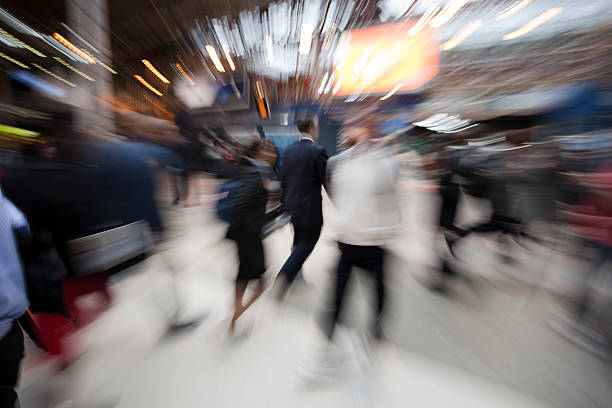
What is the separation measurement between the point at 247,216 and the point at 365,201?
0.78 m

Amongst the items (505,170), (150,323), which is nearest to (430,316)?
(505,170)

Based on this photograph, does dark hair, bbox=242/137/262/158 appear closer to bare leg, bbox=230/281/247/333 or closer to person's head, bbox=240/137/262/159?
person's head, bbox=240/137/262/159

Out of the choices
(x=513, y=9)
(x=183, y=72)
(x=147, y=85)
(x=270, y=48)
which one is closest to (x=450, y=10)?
(x=513, y=9)

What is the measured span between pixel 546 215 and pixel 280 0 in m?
5.78

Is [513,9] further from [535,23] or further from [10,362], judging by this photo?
[10,362]

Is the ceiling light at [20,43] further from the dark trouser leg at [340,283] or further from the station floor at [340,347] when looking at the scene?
the dark trouser leg at [340,283]

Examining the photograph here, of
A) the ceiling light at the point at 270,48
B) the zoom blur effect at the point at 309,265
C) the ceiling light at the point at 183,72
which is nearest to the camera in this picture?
the zoom blur effect at the point at 309,265

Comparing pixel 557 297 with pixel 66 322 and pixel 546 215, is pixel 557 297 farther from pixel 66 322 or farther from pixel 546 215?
pixel 66 322

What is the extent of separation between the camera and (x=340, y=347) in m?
1.72

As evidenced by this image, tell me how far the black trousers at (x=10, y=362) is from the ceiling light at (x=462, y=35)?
7.26 meters

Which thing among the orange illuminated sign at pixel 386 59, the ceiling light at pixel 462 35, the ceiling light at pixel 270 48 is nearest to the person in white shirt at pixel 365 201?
the ceiling light at pixel 462 35

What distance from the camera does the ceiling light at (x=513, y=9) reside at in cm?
432

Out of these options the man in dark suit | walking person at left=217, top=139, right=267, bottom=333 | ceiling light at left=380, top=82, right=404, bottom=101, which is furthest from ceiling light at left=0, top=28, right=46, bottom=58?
ceiling light at left=380, top=82, right=404, bottom=101

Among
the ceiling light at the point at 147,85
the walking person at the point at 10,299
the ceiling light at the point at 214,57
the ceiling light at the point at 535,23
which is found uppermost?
the ceiling light at the point at 147,85
